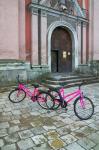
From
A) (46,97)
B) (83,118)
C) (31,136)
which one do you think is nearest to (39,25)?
(46,97)

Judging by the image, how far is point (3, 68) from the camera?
28.1 ft

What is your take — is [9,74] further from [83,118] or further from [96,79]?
[96,79]

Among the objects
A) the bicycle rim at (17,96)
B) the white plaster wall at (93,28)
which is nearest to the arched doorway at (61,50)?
the white plaster wall at (93,28)

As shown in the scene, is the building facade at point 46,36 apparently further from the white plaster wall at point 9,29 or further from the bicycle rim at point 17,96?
the bicycle rim at point 17,96

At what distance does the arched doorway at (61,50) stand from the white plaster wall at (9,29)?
12.1 feet

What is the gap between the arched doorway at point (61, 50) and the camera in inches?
488

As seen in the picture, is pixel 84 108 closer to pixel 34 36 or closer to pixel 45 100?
pixel 45 100

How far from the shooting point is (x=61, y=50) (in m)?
12.8

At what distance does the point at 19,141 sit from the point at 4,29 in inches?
286

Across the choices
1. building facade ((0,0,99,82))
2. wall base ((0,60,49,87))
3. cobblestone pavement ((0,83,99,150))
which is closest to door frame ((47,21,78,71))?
building facade ((0,0,99,82))

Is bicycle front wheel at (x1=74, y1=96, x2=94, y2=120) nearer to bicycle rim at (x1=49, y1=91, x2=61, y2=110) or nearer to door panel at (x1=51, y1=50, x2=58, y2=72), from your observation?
bicycle rim at (x1=49, y1=91, x2=61, y2=110)

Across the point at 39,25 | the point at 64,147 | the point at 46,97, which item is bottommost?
the point at 64,147

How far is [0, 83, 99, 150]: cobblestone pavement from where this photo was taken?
9.68 ft

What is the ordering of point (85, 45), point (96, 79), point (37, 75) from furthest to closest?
point (85, 45) → point (96, 79) → point (37, 75)
